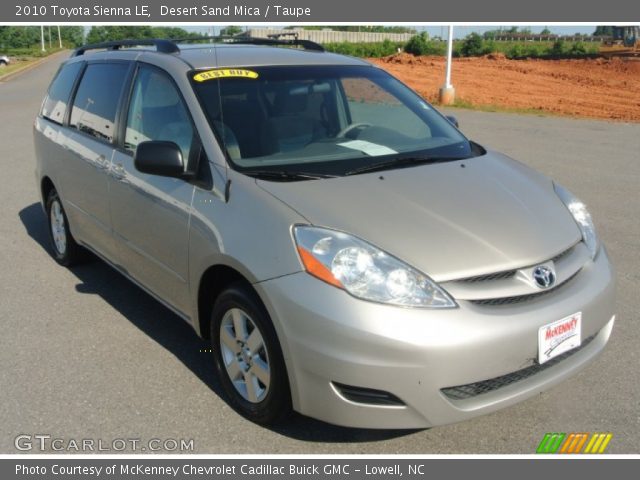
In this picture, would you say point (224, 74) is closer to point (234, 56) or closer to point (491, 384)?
point (234, 56)

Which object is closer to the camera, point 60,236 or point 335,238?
point 335,238

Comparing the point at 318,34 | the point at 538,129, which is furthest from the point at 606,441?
the point at 318,34

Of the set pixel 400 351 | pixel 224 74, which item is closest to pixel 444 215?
pixel 400 351

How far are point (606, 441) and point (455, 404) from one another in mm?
890

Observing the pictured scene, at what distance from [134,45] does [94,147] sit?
0.83 meters

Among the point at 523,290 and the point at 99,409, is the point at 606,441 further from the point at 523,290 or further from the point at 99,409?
the point at 99,409

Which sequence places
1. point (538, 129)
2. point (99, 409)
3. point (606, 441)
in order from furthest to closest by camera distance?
point (538, 129)
point (99, 409)
point (606, 441)

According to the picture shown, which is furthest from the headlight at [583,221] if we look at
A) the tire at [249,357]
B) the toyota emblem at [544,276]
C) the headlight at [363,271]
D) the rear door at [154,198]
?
the rear door at [154,198]

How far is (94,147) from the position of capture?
4.76 metres

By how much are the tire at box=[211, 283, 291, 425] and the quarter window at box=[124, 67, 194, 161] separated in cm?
93

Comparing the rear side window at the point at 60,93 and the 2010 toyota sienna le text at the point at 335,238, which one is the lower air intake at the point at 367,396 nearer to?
the 2010 toyota sienna le text at the point at 335,238

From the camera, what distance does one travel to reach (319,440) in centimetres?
Result: 328

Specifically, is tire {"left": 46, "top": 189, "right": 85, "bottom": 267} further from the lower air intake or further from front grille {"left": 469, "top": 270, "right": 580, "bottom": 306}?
front grille {"left": 469, "top": 270, "right": 580, "bottom": 306}

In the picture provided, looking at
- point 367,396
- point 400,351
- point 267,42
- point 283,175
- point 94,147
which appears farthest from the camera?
point 267,42
